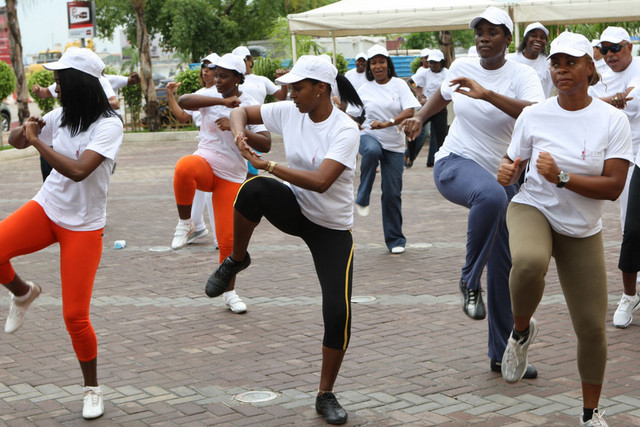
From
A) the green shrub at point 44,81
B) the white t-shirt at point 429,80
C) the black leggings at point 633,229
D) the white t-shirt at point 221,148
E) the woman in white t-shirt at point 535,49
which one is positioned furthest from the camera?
the green shrub at point 44,81

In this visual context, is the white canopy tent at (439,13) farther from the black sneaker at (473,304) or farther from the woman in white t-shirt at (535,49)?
the black sneaker at (473,304)

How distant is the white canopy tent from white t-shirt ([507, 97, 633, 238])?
13041 mm

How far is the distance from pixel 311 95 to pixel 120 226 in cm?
735

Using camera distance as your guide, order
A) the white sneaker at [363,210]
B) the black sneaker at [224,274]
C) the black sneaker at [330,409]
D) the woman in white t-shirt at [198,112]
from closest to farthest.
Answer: the black sneaker at [330,409] → the black sneaker at [224,274] → the woman in white t-shirt at [198,112] → the white sneaker at [363,210]

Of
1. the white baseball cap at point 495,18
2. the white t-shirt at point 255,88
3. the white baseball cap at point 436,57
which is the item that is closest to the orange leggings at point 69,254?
the white baseball cap at point 495,18

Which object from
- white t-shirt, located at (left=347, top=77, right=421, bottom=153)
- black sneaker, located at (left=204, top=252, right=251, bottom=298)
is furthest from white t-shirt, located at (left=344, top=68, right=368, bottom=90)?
black sneaker, located at (left=204, top=252, right=251, bottom=298)

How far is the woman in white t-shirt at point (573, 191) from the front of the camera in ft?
14.3

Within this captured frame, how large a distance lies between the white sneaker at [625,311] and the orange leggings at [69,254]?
3.72 m

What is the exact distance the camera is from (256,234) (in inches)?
433

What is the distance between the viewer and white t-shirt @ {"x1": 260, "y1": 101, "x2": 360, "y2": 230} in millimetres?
4828

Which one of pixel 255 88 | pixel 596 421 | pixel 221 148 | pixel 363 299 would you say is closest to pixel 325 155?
pixel 596 421

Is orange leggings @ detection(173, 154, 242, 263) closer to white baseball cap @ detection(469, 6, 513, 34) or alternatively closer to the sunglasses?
white baseball cap @ detection(469, 6, 513, 34)

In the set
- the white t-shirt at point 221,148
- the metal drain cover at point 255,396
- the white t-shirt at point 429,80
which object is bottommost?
the metal drain cover at point 255,396

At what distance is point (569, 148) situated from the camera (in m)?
4.40
